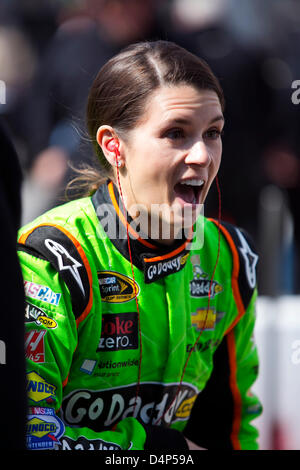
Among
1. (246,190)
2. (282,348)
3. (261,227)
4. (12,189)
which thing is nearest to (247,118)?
(246,190)

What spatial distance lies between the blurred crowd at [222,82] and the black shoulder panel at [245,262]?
727 millimetres

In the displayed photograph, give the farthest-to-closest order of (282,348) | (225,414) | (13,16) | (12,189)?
(13,16), (282,348), (225,414), (12,189)

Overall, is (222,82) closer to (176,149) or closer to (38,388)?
(176,149)

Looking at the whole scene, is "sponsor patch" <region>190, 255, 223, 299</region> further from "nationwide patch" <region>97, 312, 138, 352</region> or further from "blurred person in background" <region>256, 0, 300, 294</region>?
"blurred person in background" <region>256, 0, 300, 294</region>

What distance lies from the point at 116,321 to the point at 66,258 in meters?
0.20

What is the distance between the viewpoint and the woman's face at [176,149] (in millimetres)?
1471

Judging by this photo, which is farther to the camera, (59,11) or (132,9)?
(59,11)

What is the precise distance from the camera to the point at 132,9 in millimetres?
3162

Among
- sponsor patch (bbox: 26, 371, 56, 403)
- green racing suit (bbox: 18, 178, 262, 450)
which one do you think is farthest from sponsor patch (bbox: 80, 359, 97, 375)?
sponsor patch (bbox: 26, 371, 56, 403)

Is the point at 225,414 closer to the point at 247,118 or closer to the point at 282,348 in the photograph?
the point at 282,348

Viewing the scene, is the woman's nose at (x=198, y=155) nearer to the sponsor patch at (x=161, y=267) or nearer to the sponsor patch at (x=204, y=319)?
the sponsor patch at (x=161, y=267)

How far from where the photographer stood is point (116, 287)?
1.58 metres

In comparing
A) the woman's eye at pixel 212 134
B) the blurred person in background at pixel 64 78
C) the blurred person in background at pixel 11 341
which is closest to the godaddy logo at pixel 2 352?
the blurred person in background at pixel 11 341

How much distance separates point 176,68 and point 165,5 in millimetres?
2159
